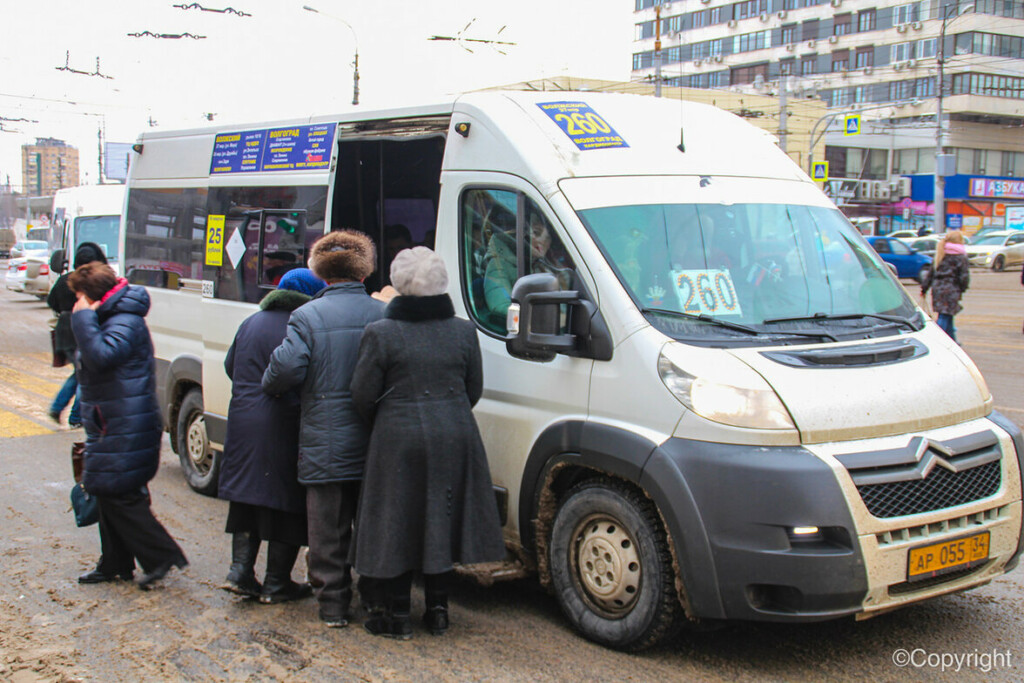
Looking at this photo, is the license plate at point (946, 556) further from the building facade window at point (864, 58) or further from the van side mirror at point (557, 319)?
the building facade window at point (864, 58)

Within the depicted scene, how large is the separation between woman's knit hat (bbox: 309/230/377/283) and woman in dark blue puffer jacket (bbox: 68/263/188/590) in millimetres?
1044

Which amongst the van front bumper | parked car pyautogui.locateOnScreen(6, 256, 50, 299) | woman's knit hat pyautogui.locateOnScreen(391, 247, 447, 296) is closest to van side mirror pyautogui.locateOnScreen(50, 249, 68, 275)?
woman's knit hat pyautogui.locateOnScreen(391, 247, 447, 296)

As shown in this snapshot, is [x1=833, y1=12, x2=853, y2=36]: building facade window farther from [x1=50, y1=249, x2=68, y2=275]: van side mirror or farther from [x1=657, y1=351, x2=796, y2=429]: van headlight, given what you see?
[x1=657, y1=351, x2=796, y2=429]: van headlight

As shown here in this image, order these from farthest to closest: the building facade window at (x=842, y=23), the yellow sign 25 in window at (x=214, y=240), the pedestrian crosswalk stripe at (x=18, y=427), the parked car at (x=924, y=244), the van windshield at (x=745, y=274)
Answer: the building facade window at (x=842, y=23) < the parked car at (x=924, y=244) < the pedestrian crosswalk stripe at (x=18, y=427) < the yellow sign 25 in window at (x=214, y=240) < the van windshield at (x=745, y=274)

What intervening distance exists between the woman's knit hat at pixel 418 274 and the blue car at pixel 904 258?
29.7 m

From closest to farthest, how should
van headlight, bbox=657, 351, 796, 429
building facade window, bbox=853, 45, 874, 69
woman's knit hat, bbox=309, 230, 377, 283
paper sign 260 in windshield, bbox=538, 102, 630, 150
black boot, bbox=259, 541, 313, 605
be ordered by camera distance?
van headlight, bbox=657, 351, 796, 429, woman's knit hat, bbox=309, 230, 377, 283, paper sign 260 in windshield, bbox=538, 102, 630, 150, black boot, bbox=259, 541, 313, 605, building facade window, bbox=853, 45, 874, 69

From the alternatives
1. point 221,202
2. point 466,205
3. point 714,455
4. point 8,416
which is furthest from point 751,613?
point 8,416

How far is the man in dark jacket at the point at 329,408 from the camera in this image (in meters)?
4.65

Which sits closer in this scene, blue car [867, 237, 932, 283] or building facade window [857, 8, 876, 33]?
blue car [867, 237, 932, 283]

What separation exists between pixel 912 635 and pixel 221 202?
533 cm

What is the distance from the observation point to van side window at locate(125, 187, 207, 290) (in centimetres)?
759

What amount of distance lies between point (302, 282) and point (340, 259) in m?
0.42

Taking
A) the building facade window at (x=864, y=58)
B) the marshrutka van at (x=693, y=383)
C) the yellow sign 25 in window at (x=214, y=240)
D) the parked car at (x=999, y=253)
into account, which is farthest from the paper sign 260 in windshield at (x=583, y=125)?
the building facade window at (x=864, y=58)

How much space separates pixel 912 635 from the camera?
4.57 metres
